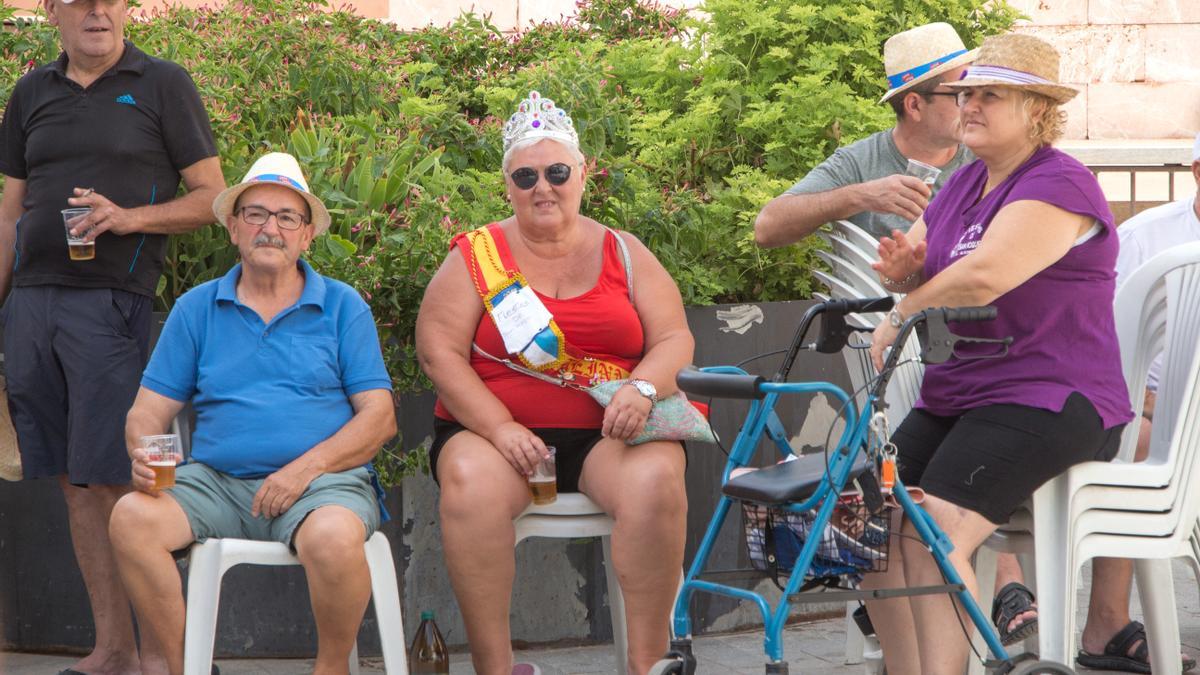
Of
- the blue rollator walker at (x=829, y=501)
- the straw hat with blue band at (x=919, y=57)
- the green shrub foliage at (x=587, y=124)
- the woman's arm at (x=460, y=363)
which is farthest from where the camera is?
the green shrub foliage at (x=587, y=124)

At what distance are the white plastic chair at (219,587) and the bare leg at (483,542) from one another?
21 cm

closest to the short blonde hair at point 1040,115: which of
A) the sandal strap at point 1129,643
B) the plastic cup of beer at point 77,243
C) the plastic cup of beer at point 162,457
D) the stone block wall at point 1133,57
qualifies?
the sandal strap at point 1129,643

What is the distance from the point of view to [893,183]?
5027mm

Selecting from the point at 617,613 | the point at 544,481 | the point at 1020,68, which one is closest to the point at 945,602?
the point at 617,613

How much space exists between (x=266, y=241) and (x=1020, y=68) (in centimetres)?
220

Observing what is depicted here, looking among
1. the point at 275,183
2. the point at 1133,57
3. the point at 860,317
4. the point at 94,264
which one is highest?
the point at 1133,57

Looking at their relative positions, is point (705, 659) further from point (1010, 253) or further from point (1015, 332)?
point (1010, 253)

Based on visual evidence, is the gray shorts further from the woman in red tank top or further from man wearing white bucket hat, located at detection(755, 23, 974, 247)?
man wearing white bucket hat, located at detection(755, 23, 974, 247)

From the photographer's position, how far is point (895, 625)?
4121 millimetres

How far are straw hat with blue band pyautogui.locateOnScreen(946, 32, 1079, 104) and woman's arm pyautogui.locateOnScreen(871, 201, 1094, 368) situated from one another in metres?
0.33

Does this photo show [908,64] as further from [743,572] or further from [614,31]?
[614,31]

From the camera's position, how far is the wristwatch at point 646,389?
4504 mm

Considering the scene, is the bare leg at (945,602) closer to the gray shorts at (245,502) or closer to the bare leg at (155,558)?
the gray shorts at (245,502)

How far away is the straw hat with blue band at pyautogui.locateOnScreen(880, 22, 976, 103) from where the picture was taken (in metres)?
5.15
